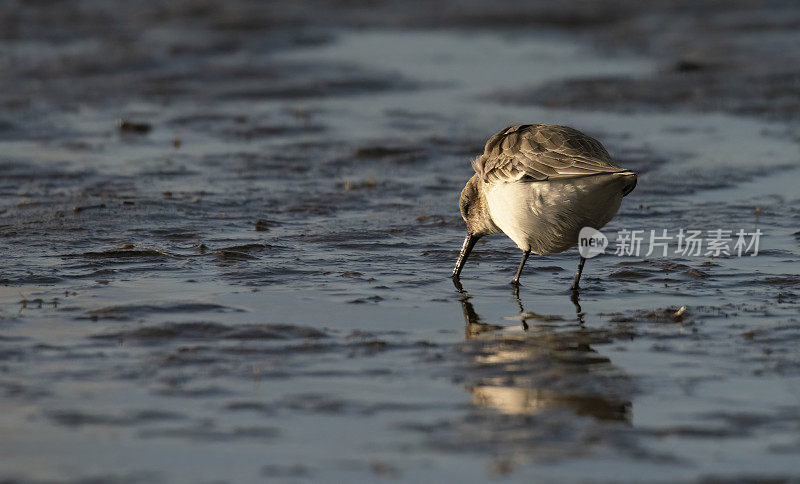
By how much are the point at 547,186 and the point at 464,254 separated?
116 centimetres

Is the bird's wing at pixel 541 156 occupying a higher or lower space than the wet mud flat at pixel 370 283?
higher

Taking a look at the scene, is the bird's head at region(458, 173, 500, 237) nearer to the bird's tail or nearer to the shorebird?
the shorebird

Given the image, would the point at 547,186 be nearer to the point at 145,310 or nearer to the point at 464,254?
the point at 464,254

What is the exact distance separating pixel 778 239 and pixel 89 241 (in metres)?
5.25

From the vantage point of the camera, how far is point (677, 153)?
40.9 feet

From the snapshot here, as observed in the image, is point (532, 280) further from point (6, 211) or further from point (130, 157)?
point (130, 157)

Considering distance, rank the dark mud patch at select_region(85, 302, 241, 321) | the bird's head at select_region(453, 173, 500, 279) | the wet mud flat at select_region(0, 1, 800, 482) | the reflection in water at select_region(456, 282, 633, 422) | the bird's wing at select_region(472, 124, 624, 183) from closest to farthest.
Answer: the wet mud flat at select_region(0, 1, 800, 482) → the reflection in water at select_region(456, 282, 633, 422) → the dark mud patch at select_region(85, 302, 241, 321) → the bird's wing at select_region(472, 124, 624, 183) → the bird's head at select_region(453, 173, 500, 279)

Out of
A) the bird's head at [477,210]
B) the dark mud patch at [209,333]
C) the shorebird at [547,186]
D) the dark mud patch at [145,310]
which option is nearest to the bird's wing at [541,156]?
the shorebird at [547,186]

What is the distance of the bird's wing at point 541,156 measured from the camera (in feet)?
23.8

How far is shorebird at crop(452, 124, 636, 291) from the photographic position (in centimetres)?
725

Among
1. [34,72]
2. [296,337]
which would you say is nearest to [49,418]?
[296,337]

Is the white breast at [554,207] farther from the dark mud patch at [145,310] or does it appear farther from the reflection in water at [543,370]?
the dark mud patch at [145,310]

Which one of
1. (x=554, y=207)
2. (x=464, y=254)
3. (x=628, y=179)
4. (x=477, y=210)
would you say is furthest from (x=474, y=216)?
(x=628, y=179)

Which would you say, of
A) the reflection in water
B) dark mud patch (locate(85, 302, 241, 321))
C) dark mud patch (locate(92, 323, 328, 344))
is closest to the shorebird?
the reflection in water
